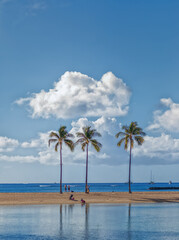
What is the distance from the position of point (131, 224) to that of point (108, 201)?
100 ft

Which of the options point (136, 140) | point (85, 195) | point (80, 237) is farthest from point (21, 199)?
point (80, 237)

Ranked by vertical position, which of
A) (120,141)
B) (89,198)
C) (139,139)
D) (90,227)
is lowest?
(89,198)

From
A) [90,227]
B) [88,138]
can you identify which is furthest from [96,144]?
[90,227]

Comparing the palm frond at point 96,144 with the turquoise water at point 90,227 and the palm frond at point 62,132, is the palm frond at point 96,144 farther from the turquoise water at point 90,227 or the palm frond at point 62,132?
the turquoise water at point 90,227

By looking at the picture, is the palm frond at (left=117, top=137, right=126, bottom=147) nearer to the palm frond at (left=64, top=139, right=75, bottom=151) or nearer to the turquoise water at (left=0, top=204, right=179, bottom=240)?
the palm frond at (left=64, top=139, right=75, bottom=151)

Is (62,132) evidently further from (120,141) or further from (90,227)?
(90,227)

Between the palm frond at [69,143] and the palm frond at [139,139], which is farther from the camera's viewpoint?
the palm frond at [139,139]

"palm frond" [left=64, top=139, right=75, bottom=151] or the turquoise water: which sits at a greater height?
"palm frond" [left=64, top=139, right=75, bottom=151]

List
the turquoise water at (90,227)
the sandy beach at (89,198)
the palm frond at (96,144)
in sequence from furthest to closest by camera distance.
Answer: the palm frond at (96,144), the sandy beach at (89,198), the turquoise water at (90,227)

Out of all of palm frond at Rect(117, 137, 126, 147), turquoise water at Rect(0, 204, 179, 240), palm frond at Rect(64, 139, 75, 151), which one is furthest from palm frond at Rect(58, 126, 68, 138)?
turquoise water at Rect(0, 204, 179, 240)

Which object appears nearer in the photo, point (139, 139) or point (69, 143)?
point (69, 143)

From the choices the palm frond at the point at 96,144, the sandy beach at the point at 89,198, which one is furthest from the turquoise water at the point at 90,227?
the palm frond at the point at 96,144

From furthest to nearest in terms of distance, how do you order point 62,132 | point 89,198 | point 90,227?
point 62,132 < point 89,198 < point 90,227

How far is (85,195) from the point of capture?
244 ft
